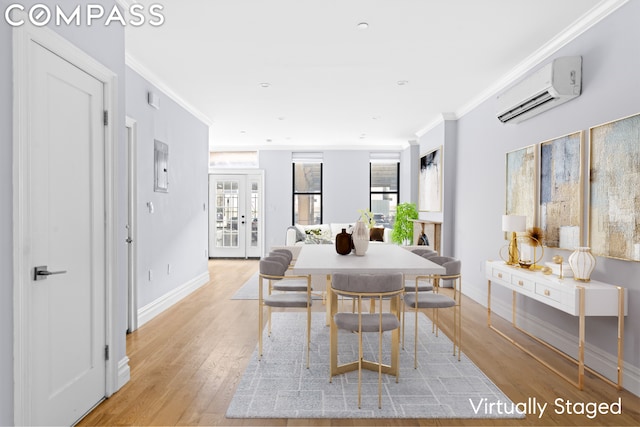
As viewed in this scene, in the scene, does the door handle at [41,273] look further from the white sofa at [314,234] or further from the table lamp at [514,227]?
the white sofa at [314,234]

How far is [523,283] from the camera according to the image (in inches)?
137

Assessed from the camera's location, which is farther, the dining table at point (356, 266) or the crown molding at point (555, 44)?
the crown molding at point (555, 44)

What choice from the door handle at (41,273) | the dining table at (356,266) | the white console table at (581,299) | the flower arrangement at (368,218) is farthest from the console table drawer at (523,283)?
the flower arrangement at (368,218)


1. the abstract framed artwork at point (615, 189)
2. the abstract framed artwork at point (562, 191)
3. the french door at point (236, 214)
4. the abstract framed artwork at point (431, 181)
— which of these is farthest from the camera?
the french door at point (236, 214)

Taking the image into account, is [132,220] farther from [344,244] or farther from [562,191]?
[562,191]

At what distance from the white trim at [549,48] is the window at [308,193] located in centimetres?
472

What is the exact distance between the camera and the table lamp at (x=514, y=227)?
3844 millimetres

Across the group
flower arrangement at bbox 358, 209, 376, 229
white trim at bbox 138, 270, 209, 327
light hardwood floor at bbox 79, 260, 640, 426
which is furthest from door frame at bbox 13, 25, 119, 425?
flower arrangement at bbox 358, 209, 376, 229

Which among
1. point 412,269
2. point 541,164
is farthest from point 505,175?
point 412,269

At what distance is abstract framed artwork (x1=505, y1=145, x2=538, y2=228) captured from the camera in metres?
4.00

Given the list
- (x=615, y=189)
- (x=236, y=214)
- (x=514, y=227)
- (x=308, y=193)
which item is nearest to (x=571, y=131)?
(x=615, y=189)

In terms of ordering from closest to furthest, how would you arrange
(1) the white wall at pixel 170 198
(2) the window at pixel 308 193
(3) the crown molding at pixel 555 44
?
1. (3) the crown molding at pixel 555 44
2. (1) the white wall at pixel 170 198
3. (2) the window at pixel 308 193

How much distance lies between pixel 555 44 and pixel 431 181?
3618mm

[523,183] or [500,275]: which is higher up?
[523,183]
